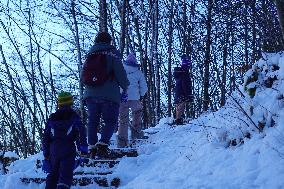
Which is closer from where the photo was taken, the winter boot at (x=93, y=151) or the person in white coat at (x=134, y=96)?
the winter boot at (x=93, y=151)

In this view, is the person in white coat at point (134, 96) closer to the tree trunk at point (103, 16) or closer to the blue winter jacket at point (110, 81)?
the blue winter jacket at point (110, 81)

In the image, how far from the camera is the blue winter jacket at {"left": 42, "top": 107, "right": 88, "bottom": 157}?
20.2 ft

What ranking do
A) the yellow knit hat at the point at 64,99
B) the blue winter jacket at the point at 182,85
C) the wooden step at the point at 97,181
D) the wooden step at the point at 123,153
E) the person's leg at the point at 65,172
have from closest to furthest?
the person's leg at the point at 65,172
the yellow knit hat at the point at 64,99
the wooden step at the point at 97,181
the wooden step at the point at 123,153
the blue winter jacket at the point at 182,85

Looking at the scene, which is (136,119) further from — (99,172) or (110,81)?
(99,172)

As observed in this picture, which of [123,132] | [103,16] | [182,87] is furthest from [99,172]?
[103,16]

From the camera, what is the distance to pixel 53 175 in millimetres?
6129

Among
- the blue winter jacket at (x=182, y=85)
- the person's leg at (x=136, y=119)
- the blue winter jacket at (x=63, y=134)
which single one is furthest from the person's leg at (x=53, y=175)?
the blue winter jacket at (x=182, y=85)

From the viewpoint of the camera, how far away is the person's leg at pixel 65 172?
19.8 feet

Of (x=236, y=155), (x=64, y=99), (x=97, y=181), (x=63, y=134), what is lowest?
(x=97, y=181)

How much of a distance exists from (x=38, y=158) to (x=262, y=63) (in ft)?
15.8

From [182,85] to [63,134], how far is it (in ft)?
22.2

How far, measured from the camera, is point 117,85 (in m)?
7.57

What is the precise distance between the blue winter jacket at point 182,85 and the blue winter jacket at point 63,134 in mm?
6357

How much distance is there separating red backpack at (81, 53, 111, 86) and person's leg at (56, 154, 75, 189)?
1543 millimetres
